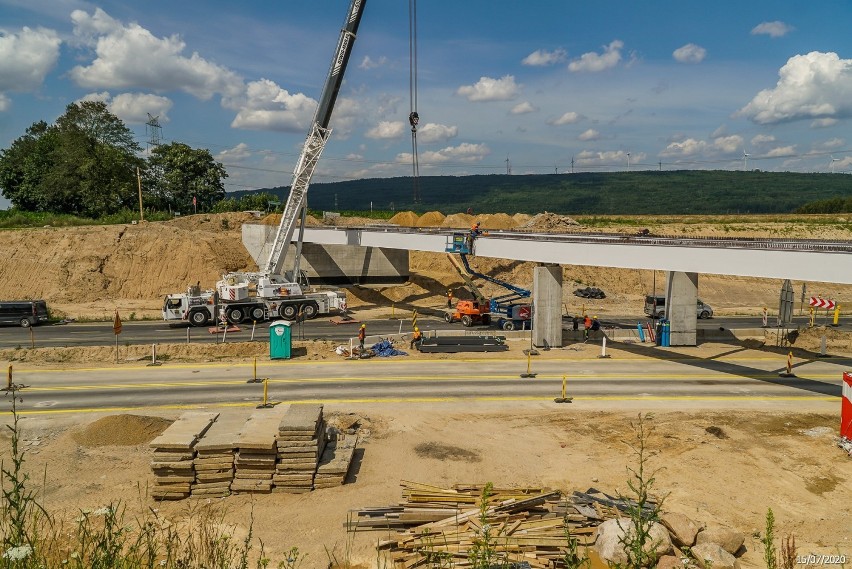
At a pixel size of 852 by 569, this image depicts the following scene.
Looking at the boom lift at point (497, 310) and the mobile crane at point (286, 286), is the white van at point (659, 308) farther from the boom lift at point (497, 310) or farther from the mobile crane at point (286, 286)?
the mobile crane at point (286, 286)

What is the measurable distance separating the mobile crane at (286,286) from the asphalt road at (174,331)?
113 centimetres

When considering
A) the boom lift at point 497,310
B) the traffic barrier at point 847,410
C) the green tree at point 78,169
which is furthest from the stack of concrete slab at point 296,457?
the green tree at point 78,169

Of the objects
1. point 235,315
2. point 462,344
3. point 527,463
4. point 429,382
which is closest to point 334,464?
point 527,463

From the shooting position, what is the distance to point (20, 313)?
3738 cm

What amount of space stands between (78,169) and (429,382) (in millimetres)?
61260

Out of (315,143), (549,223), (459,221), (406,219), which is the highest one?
(315,143)

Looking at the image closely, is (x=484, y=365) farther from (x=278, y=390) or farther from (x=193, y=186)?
(x=193, y=186)

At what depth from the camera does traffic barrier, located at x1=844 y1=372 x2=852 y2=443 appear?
17.5 metres

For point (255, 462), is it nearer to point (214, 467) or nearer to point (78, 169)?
point (214, 467)

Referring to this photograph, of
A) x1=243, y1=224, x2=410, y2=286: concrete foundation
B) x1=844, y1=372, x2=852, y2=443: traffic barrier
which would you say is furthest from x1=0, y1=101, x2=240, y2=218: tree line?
x1=844, y1=372, x2=852, y2=443: traffic barrier

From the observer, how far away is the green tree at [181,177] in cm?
8150

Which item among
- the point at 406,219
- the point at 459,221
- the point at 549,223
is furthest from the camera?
the point at 406,219

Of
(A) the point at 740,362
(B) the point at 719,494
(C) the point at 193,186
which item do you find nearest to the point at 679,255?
(A) the point at 740,362
